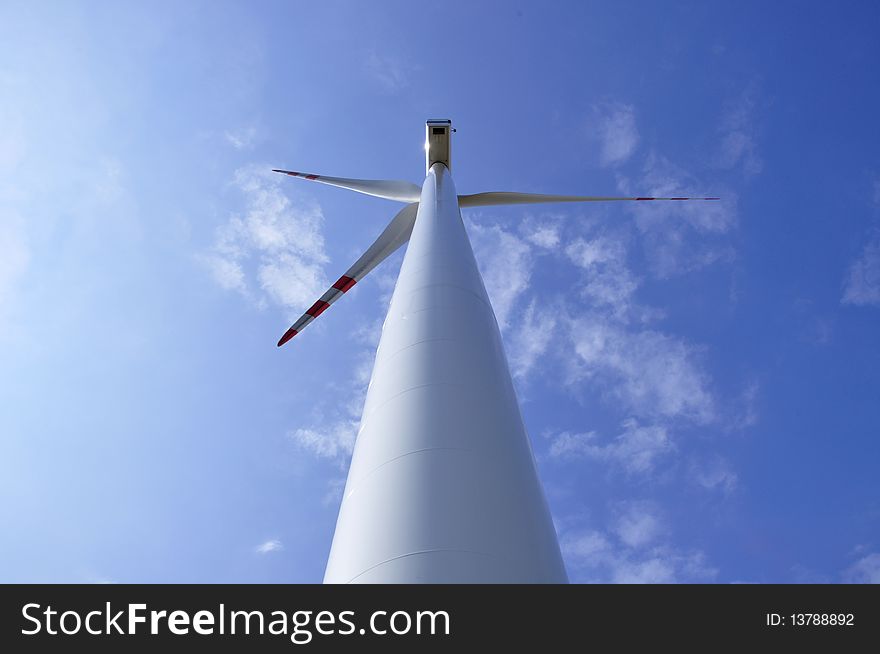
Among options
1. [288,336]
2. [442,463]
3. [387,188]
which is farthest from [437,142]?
[442,463]

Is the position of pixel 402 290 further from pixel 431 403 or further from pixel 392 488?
pixel 392 488

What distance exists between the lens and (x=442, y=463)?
622cm

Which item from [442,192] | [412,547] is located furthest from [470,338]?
[442,192]

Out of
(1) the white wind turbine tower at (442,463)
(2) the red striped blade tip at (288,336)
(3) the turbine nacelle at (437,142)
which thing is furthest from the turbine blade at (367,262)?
(1) the white wind turbine tower at (442,463)

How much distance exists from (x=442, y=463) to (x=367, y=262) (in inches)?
578

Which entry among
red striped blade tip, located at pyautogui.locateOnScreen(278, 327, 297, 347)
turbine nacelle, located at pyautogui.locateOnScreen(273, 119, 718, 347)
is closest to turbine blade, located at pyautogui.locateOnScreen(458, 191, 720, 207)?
turbine nacelle, located at pyautogui.locateOnScreen(273, 119, 718, 347)

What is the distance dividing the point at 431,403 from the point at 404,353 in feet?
4.22

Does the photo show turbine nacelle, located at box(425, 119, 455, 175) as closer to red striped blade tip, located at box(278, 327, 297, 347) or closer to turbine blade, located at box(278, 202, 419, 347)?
turbine blade, located at box(278, 202, 419, 347)

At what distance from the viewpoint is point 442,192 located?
54.1ft

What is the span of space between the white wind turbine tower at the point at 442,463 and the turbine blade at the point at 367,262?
32.1 feet

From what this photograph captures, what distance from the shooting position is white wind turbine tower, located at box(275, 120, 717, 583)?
5410 mm

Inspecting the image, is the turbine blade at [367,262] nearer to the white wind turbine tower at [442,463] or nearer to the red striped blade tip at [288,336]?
the red striped blade tip at [288,336]

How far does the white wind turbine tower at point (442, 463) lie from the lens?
5.41 m

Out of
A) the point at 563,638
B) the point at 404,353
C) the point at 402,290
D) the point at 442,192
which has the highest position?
the point at 442,192
